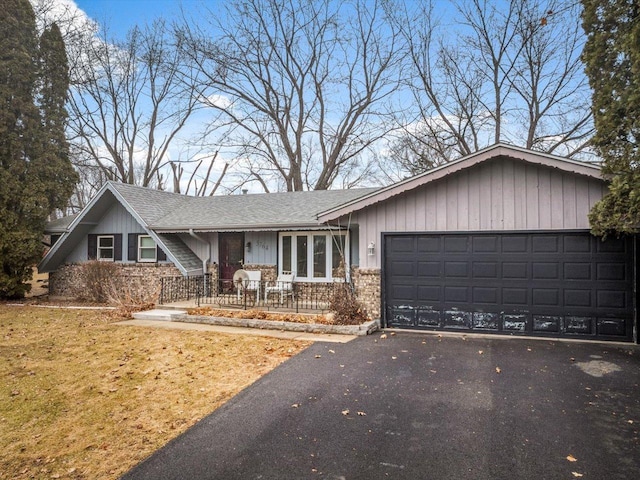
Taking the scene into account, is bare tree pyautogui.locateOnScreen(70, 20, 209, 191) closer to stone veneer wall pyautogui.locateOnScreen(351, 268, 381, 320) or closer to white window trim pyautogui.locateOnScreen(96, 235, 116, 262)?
white window trim pyautogui.locateOnScreen(96, 235, 116, 262)

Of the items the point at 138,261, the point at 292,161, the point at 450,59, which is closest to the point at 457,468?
the point at 138,261

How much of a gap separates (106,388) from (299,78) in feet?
81.1

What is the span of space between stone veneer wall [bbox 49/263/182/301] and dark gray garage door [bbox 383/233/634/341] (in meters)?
8.67

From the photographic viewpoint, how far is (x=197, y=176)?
1289 inches

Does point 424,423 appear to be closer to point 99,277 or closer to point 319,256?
point 319,256

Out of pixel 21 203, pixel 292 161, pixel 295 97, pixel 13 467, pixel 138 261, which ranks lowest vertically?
pixel 13 467

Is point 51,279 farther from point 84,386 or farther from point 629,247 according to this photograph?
point 629,247

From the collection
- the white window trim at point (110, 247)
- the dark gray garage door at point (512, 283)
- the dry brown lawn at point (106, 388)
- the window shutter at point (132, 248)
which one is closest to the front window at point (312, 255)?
the dark gray garage door at point (512, 283)

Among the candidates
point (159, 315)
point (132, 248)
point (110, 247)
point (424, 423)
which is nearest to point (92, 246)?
point (110, 247)

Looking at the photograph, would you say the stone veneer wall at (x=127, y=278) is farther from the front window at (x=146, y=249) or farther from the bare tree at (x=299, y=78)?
the bare tree at (x=299, y=78)

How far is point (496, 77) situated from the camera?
2103 centimetres

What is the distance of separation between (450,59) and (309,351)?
20002 millimetres

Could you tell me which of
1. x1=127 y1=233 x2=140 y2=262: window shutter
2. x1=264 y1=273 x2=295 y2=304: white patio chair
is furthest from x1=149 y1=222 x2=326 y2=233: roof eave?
x1=264 y1=273 x2=295 y2=304: white patio chair

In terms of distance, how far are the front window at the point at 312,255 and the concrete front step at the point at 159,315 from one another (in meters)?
3.81
